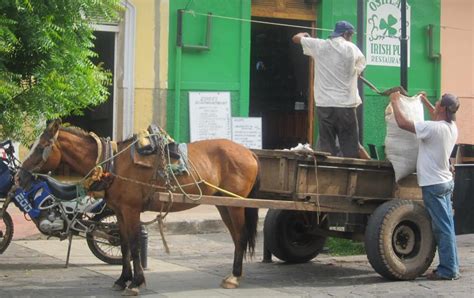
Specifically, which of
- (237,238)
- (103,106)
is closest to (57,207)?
(237,238)

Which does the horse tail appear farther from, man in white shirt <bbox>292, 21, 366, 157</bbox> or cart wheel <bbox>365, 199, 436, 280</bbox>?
cart wheel <bbox>365, 199, 436, 280</bbox>

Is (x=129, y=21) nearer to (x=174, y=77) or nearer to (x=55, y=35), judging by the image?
(x=174, y=77)

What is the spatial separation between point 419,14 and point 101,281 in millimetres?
11104

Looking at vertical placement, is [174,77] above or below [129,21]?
below

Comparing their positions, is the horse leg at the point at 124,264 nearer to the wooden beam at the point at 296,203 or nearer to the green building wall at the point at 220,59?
the wooden beam at the point at 296,203

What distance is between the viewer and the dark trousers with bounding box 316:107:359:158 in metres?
8.93

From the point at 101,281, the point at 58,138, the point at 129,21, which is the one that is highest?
the point at 129,21

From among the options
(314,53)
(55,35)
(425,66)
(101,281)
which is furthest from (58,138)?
(425,66)

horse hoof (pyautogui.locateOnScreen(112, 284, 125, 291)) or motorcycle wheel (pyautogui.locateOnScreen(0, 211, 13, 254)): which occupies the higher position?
motorcycle wheel (pyautogui.locateOnScreen(0, 211, 13, 254))

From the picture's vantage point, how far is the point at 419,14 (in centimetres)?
1706

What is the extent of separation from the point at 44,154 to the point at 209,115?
766 centimetres

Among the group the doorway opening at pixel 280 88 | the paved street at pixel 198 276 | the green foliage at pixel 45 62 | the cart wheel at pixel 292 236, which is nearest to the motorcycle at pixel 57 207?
the paved street at pixel 198 276

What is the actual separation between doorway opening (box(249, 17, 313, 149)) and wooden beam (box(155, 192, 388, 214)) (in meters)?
7.62

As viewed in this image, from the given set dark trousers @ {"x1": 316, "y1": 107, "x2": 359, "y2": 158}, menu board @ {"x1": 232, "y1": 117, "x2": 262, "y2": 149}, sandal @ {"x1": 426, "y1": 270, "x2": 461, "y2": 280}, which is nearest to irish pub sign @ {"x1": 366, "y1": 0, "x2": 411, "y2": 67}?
menu board @ {"x1": 232, "y1": 117, "x2": 262, "y2": 149}
